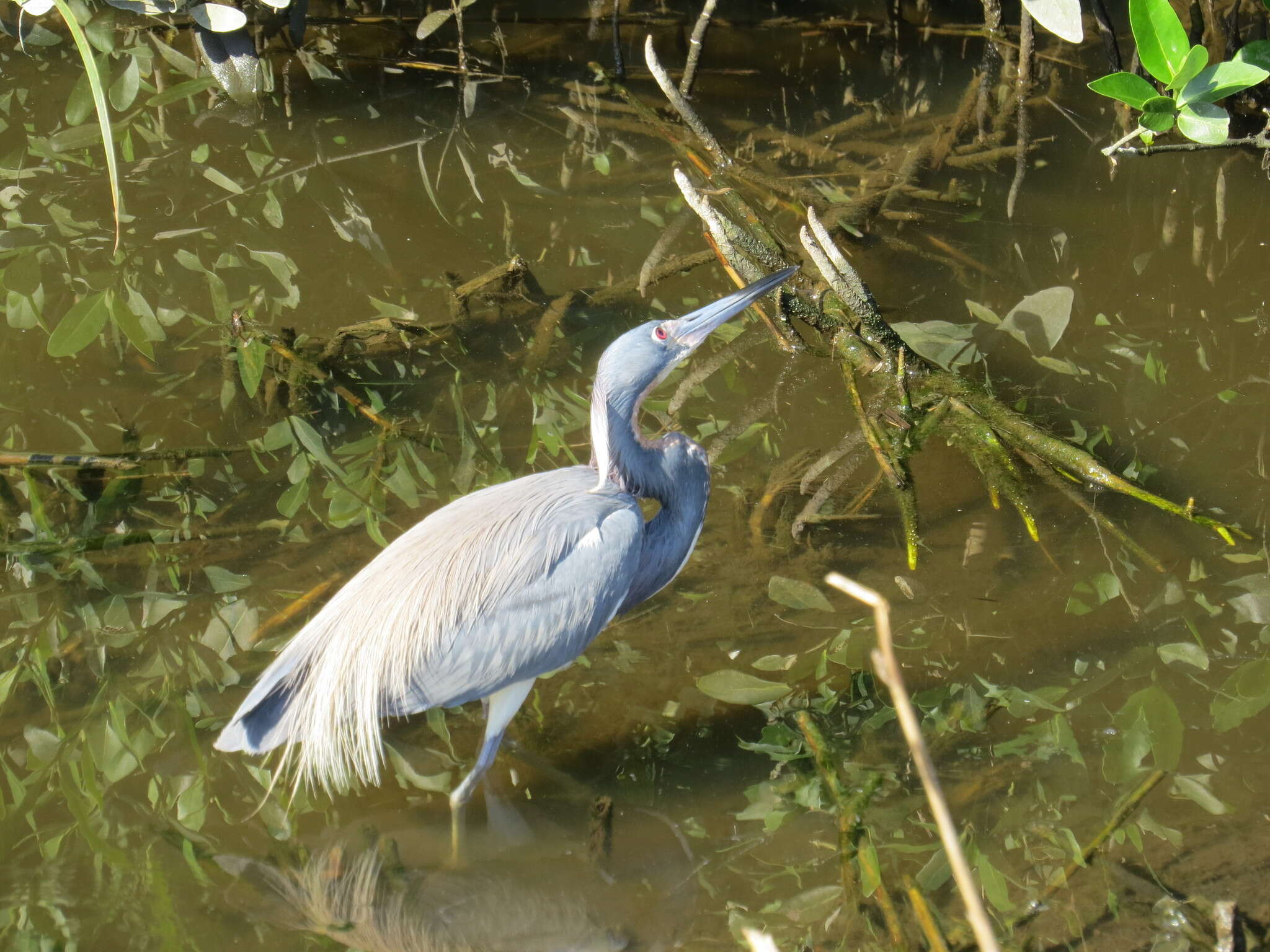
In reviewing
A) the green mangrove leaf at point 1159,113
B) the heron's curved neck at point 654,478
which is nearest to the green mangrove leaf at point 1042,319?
the green mangrove leaf at point 1159,113

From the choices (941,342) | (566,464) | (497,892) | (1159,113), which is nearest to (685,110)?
(941,342)

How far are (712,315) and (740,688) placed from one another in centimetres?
103

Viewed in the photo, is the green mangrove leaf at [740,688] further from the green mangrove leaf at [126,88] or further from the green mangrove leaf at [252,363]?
the green mangrove leaf at [126,88]

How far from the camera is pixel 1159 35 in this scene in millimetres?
3432

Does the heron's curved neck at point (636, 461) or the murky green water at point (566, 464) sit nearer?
the murky green water at point (566, 464)

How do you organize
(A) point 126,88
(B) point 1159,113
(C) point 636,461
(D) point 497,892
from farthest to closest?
(A) point 126,88 < (B) point 1159,113 < (C) point 636,461 < (D) point 497,892

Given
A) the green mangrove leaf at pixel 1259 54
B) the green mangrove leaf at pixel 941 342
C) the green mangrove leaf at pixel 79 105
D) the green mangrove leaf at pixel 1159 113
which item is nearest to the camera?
the green mangrove leaf at pixel 1159 113

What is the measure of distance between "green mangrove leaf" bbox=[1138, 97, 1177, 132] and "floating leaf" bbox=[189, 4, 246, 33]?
3262 mm

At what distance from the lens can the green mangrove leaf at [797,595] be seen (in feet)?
10.9

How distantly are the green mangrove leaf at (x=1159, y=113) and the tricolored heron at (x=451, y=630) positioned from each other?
200 cm

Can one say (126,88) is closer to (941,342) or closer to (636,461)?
(636,461)

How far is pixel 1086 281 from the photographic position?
14.5 feet

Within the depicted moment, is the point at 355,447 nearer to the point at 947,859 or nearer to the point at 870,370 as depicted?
the point at 870,370

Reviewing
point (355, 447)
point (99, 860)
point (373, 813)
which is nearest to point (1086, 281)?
point (355, 447)
